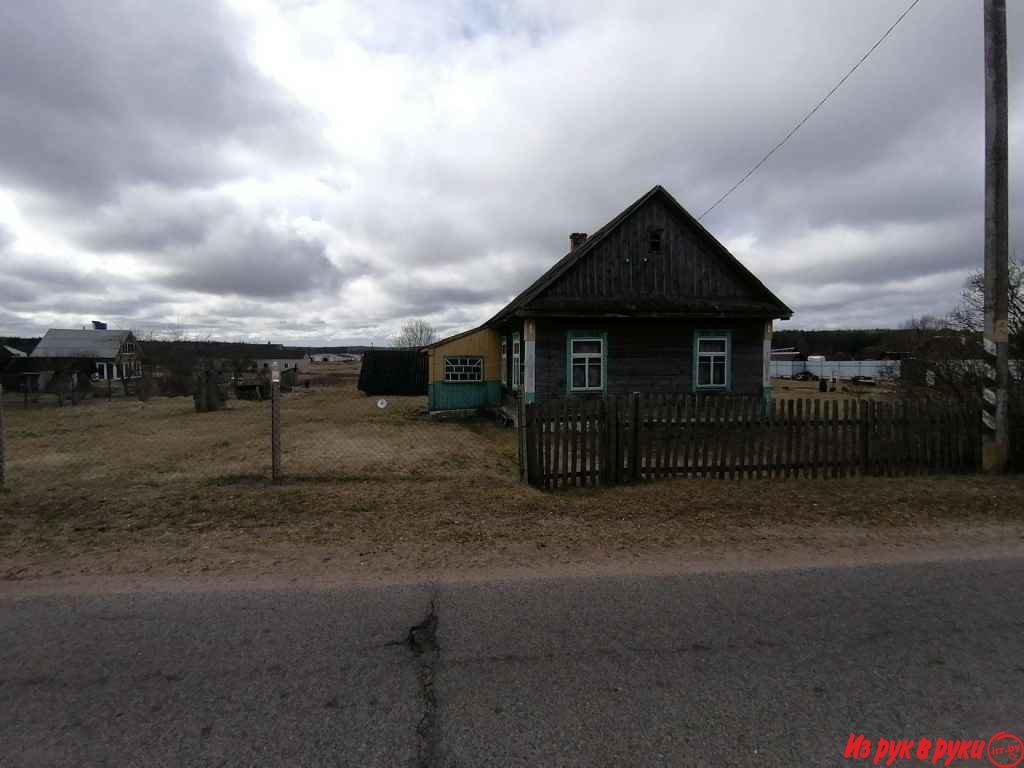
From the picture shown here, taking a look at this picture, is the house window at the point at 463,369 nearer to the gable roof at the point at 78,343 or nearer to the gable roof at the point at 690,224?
the gable roof at the point at 690,224

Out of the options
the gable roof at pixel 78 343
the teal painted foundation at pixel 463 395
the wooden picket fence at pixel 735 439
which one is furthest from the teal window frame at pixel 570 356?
the gable roof at pixel 78 343

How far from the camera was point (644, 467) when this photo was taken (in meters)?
7.86

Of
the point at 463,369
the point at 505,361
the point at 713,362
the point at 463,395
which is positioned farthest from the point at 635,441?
the point at 463,369

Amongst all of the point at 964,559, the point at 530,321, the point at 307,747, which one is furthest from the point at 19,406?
the point at 964,559

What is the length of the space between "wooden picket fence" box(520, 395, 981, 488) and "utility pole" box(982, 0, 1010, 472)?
103 centimetres

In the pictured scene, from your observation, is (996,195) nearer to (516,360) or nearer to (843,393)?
(516,360)

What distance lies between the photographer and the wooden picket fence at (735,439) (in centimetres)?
761

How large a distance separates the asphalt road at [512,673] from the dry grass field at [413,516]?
81 cm

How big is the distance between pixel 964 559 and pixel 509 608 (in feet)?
12.9

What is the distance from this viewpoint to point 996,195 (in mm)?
7949

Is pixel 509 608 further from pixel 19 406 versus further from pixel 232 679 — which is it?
pixel 19 406

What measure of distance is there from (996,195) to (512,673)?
9.40 meters

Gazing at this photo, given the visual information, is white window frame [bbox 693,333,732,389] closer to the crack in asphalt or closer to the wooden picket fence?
the wooden picket fence

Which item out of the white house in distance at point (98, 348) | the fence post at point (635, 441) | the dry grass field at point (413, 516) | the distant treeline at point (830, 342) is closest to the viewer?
the dry grass field at point (413, 516)
